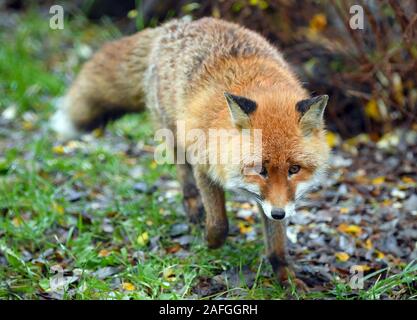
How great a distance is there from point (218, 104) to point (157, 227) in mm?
1160

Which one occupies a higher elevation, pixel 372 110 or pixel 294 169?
pixel 372 110

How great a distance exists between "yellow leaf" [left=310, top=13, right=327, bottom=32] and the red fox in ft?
5.42

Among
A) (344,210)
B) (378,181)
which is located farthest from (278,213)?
(378,181)

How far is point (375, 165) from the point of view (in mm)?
5445

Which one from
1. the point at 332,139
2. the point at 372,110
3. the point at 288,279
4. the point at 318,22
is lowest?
the point at 288,279

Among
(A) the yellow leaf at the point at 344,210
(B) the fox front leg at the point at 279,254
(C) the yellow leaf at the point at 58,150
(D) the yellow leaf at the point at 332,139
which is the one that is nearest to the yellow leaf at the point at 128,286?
(B) the fox front leg at the point at 279,254

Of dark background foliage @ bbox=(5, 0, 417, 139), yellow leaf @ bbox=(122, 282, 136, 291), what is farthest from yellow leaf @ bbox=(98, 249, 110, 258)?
dark background foliage @ bbox=(5, 0, 417, 139)

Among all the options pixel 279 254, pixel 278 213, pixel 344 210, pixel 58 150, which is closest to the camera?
pixel 278 213

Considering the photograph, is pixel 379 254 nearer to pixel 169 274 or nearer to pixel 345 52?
pixel 169 274

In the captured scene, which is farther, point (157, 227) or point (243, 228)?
point (243, 228)

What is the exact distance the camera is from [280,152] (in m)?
3.14

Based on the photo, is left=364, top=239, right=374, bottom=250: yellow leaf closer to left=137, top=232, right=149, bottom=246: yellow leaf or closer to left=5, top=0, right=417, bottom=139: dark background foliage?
left=5, top=0, right=417, bottom=139: dark background foliage

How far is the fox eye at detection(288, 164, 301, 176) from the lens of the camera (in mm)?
3186

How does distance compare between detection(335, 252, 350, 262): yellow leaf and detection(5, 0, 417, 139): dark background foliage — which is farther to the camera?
detection(5, 0, 417, 139): dark background foliage
